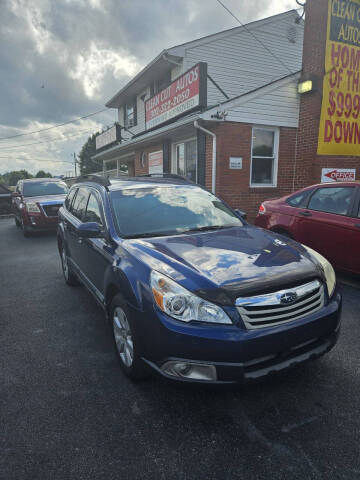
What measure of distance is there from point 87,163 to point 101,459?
2760 inches

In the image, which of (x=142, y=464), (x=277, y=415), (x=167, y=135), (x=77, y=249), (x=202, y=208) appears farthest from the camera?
(x=167, y=135)

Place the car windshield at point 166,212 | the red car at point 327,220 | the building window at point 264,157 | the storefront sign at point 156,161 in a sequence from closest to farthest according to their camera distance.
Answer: the car windshield at point 166,212, the red car at point 327,220, the building window at point 264,157, the storefront sign at point 156,161

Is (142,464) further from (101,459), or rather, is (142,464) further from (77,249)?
(77,249)

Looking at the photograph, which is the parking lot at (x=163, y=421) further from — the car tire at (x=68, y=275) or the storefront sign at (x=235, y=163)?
the storefront sign at (x=235, y=163)

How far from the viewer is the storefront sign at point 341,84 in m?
8.59

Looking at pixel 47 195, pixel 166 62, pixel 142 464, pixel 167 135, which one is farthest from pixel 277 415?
pixel 166 62

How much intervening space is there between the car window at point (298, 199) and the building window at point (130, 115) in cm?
1517

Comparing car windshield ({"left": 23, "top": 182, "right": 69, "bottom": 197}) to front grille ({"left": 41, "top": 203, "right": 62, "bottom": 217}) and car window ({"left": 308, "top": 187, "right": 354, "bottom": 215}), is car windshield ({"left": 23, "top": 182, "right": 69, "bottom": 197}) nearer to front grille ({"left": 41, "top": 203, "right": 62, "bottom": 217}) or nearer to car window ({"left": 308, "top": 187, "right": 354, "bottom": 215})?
front grille ({"left": 41, "top": 203, "right": 62, "bottom": 217})

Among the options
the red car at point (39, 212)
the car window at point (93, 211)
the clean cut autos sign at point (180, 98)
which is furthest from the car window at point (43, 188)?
the car window at point (93, 211)

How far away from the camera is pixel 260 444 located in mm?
1946

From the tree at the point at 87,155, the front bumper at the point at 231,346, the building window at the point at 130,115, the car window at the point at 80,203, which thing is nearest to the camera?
the front bumper at the point at 231,346

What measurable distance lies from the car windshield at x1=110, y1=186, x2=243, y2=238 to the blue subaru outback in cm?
2

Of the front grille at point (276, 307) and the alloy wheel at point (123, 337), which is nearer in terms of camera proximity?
the front grille at point (276, 307)

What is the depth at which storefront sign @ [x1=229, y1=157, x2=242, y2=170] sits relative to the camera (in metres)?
9.40
